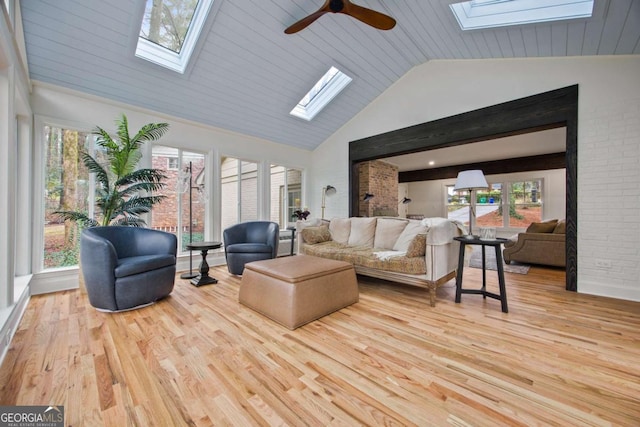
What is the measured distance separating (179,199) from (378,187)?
4.31 meters

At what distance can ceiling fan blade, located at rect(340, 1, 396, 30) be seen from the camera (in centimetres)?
235

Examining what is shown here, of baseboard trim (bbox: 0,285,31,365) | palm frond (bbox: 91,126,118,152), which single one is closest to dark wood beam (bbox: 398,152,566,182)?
palm frond (bbox: 91,126,118,152)

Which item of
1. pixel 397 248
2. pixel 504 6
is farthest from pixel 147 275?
pixel 504 6

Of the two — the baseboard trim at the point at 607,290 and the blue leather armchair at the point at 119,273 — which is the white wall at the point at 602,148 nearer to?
the baseboard trim at the point at 607,290

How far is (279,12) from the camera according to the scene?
304 centimetres

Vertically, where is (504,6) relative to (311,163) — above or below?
above

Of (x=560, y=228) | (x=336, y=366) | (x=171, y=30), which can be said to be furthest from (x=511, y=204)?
(x=171, y=30)

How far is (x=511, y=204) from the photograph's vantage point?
7.58m

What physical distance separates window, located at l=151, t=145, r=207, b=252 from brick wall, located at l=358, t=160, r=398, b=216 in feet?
10.8

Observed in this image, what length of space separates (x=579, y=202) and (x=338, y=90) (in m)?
3.86

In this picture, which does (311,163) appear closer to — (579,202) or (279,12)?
(279,12)

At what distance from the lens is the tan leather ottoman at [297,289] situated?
7.16 feet

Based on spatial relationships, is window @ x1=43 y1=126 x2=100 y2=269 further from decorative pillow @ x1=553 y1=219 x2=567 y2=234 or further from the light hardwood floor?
decorative pillow @ x1=553 y1=219 x2=567 y2=234

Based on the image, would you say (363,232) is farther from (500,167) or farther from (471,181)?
(500,167)
